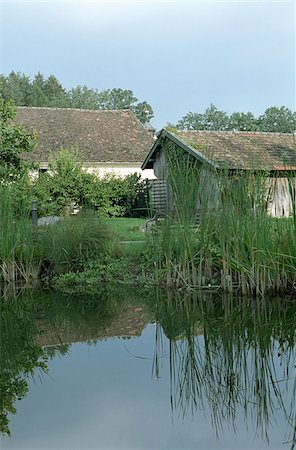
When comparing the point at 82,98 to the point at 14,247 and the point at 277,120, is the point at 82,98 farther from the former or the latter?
the point at 14,247

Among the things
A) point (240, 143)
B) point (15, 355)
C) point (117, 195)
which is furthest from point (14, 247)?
point (117, 195)

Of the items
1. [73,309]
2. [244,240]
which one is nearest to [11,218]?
[73,309]

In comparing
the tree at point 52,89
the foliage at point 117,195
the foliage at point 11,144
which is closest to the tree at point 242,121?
the tree at point 52,89

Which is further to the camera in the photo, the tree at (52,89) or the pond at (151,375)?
the tree at (52,89)

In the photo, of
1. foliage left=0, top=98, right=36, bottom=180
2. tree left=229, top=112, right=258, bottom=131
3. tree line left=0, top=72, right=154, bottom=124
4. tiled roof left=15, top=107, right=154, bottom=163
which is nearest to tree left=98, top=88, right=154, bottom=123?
tree line left=0, top=72, right=154, bottom=124

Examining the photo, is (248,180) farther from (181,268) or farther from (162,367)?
(162,367)

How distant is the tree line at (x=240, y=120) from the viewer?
5262 cm

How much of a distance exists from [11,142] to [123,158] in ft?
35.9

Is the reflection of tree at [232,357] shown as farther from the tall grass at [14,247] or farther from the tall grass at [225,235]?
the tall grass at [14,247]

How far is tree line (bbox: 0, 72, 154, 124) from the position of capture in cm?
5703

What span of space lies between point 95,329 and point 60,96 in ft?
178

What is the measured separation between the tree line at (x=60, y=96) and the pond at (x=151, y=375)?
162 ft

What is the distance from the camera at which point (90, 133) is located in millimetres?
27656

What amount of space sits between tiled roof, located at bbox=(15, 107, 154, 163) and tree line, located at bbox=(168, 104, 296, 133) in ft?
77.9
